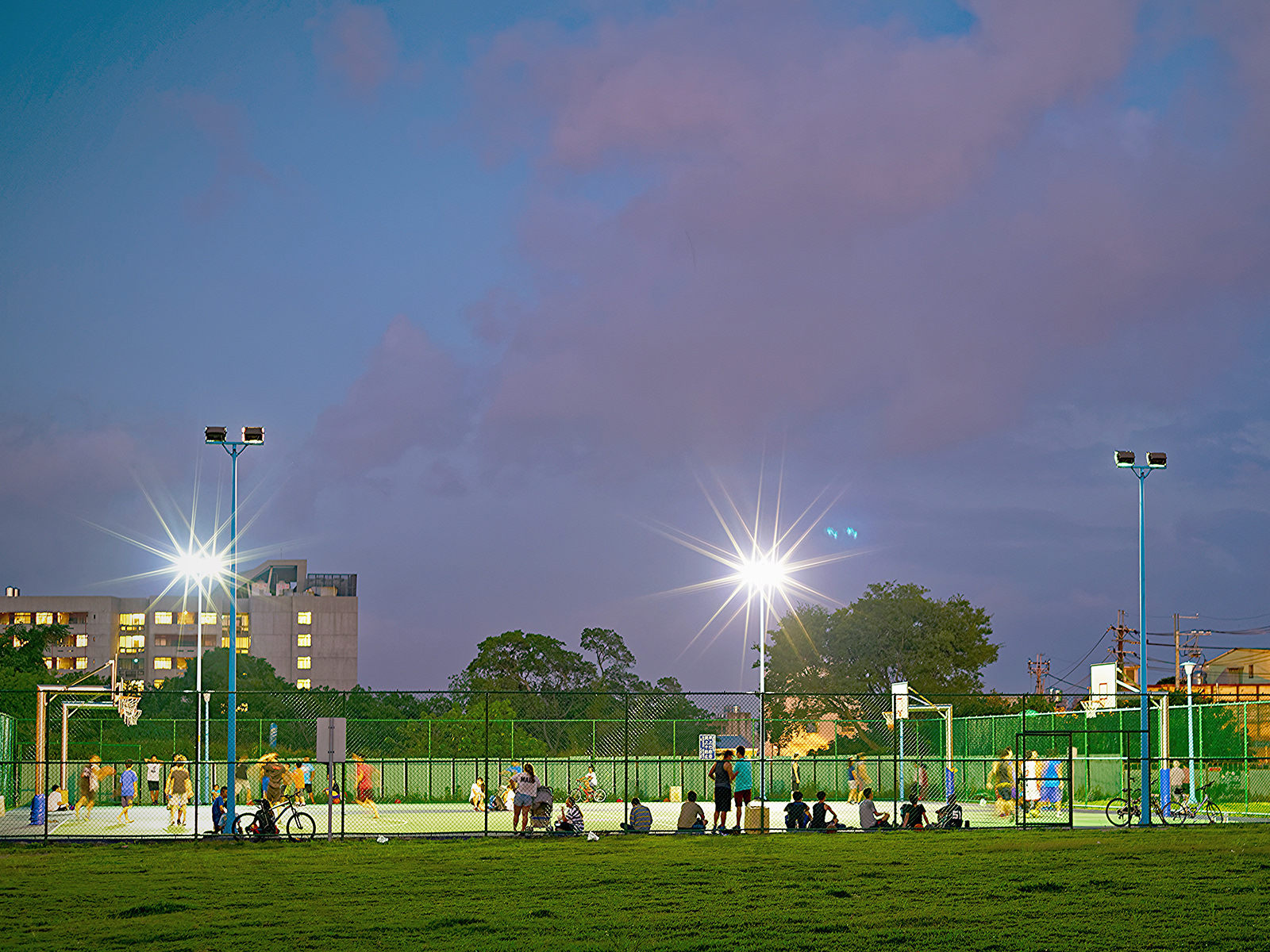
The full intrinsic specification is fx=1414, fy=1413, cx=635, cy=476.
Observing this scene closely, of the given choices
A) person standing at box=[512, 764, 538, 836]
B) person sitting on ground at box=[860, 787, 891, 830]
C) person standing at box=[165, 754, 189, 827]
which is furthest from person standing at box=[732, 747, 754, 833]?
person standing at box=[165, 754, 189, 827]

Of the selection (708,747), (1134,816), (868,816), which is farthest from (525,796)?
(1134,816)

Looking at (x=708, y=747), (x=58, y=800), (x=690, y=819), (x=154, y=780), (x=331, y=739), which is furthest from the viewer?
(x=154, y=780)

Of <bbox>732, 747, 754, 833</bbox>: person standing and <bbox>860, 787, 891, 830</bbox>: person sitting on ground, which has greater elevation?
<bbox>732, 747, 754, 833</bbox>: person standing

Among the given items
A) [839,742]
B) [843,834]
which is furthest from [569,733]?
[843,834]

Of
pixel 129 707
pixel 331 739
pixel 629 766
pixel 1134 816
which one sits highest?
pixel 331 739

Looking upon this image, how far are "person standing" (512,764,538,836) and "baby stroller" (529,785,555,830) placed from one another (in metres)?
0.10

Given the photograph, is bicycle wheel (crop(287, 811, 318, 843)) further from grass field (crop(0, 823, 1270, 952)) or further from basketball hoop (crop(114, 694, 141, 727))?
basketball hoop (crop(114, 694, 141, 727))

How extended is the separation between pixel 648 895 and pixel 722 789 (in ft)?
35.0

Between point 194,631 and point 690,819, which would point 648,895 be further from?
point 194,631

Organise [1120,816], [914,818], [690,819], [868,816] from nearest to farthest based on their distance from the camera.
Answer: [690,819] → [868,816] → [914,818] → [1120,816]

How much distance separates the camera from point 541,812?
94.3 ft

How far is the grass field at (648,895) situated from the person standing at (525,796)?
135cm

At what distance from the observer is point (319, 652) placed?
497ft

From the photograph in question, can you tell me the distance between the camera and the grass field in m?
14.0
